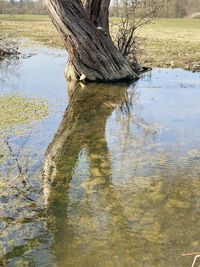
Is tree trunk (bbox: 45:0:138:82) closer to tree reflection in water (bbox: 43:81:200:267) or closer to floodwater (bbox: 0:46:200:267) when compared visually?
floodwater (bbox: 0:46:200:267)

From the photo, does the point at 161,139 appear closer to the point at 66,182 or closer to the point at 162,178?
the point at 162,178

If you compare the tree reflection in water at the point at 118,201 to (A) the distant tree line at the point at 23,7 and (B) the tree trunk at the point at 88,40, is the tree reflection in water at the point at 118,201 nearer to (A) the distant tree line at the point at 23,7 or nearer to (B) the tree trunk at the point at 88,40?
(B) the tree trunk at the point at 88,40

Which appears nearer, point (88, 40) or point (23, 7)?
point (88, 40)

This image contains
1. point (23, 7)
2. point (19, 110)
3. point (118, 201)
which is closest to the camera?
point (118, 201)

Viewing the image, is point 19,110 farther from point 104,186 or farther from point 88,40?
point 104,186

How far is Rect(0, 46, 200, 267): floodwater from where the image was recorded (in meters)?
5.27

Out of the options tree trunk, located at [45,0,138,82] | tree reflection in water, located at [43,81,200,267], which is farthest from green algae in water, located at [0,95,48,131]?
tree trunk, located at [45,0,138,82]

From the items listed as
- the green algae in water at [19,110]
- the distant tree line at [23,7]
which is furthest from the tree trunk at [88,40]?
the distant tree line at [23,7]

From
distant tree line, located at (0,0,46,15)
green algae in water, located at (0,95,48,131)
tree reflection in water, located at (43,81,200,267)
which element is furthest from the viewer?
distant tree line, located at (0,0,46,15)

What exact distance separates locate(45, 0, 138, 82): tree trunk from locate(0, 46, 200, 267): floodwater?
274 cm

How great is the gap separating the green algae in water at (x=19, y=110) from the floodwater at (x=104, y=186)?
0.28 meters

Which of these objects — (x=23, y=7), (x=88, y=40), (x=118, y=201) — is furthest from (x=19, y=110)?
(x=23, y=7)

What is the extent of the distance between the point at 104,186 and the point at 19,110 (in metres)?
5.17

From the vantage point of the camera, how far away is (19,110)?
11.6 meters
